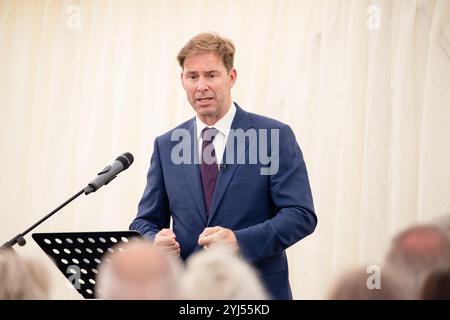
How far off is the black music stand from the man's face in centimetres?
75

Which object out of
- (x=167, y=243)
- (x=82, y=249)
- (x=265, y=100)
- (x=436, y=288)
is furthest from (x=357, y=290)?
(x=265, y=100)

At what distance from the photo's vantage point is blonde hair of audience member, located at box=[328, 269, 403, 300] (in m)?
1.04

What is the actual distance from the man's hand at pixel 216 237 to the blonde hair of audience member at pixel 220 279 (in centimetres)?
106

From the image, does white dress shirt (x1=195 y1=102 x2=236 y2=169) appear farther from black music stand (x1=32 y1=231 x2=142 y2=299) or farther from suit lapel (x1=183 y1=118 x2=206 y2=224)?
black music stand (x1=32 y1=231 x2=142 y2=299)

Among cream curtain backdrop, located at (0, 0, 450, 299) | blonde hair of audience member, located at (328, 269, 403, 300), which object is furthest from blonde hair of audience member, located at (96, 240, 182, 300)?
cream curtain backdrop, located at (0, 0, 450, 299)

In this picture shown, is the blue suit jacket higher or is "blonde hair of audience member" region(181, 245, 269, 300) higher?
"blonde hair of audience member" region(181, 245, 269, 300)

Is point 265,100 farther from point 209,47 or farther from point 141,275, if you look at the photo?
point 141,275

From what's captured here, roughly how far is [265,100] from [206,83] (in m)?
1.62

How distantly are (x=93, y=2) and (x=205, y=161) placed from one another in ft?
7.97

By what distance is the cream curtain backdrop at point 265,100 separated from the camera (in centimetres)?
369

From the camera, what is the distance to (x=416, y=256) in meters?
1.29

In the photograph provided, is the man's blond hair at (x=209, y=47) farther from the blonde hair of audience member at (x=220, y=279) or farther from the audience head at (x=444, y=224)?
the blonde hair of audience member at (x=220, y=279)

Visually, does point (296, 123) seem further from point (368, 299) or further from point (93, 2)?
point (368, 299)

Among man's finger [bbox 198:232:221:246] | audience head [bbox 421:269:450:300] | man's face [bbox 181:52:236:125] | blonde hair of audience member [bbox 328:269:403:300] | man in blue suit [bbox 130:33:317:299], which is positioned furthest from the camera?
man's face [bbox 181:52:236:125]
